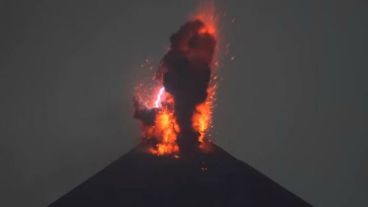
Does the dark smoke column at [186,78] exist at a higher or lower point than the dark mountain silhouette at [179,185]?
higher

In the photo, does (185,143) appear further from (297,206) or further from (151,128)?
(297,206)

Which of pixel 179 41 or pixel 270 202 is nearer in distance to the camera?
pixel 270 202

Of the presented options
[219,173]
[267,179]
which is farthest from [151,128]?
[267,179]

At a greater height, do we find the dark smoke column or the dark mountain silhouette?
the dark smoke column

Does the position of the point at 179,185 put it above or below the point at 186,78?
below
